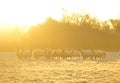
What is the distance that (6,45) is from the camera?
161 ft

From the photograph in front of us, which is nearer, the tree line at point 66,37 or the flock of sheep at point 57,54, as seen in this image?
the flock of sheep at point 57,54

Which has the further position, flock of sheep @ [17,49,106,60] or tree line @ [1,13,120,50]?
tree line @ [1,13,120,50]

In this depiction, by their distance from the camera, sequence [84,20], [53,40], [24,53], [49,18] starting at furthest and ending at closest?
1. [84,20]
2. [49,18]
3. [53,40]
4. [24,53]

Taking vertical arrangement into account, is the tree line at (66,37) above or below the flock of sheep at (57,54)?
above

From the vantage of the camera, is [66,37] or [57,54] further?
[66,37]

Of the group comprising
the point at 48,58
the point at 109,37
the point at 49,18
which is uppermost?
the point at 49,18

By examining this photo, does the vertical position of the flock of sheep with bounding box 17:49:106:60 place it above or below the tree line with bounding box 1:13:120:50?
below

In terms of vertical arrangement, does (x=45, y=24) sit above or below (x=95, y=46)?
above

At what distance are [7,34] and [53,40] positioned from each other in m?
12.2

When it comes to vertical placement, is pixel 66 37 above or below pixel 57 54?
above

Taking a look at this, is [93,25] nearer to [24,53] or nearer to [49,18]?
[49,18]

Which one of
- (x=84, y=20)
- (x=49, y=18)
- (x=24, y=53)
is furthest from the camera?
(x=84, y=20)

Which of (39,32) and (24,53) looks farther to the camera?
(39,32)

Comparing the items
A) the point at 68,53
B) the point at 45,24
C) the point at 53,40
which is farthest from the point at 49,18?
the point at 68,53
